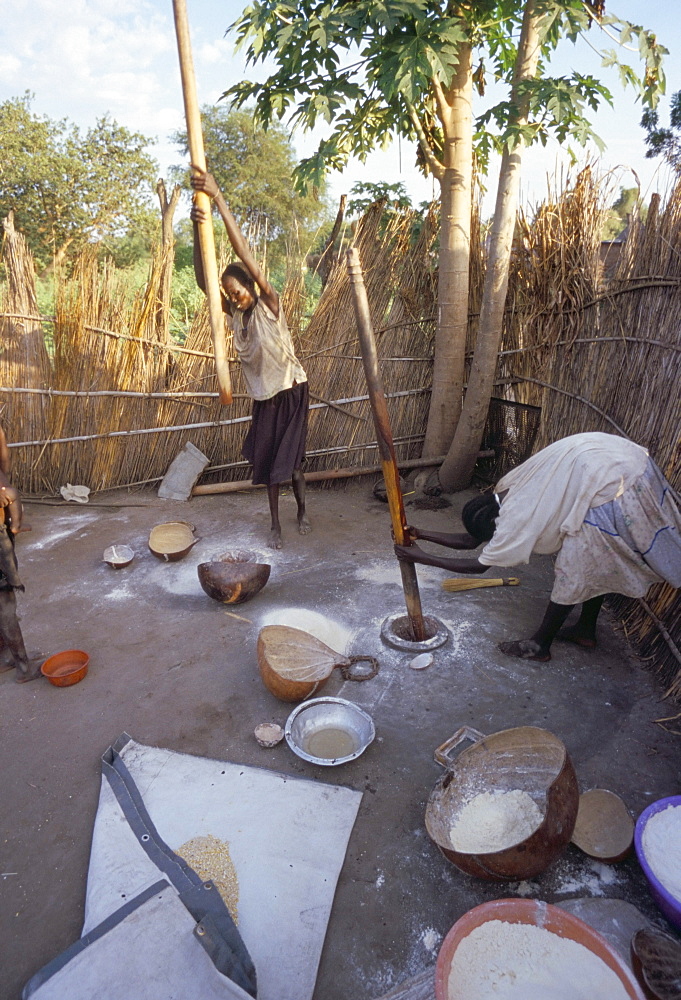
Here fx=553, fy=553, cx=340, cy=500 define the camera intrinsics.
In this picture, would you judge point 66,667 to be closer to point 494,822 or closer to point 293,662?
point 293,662

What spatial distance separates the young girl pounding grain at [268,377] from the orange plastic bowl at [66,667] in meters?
1.59

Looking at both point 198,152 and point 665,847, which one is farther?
point 198,152

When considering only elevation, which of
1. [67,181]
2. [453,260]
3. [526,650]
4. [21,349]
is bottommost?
[526,650]

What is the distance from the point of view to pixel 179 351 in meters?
4.94

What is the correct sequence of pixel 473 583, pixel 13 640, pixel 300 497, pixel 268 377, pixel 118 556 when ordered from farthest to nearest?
pixel 300 497
pixel 268 377
pixel 118 556
pixel 473 583
pixel 13 640

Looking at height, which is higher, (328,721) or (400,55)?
(400,55)

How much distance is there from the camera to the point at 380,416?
2229mm

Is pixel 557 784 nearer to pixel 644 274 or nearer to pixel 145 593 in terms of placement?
pixel 145 593

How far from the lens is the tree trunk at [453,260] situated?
4172 mm

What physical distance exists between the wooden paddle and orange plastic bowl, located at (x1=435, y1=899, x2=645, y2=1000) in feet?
6.66

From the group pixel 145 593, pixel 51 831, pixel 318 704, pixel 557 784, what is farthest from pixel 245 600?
pixel 557 784

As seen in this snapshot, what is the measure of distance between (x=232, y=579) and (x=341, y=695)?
3.24 feet

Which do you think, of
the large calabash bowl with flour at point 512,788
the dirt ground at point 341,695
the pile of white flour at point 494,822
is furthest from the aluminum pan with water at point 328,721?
the pile of white flour at point 494,822

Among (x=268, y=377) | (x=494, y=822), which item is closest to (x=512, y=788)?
(x=494, y=822)
